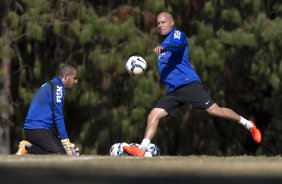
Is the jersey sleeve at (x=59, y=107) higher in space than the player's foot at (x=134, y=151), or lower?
higher

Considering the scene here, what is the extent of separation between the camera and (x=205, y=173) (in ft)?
24.1

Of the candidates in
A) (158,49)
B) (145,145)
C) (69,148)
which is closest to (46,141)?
(69,148)

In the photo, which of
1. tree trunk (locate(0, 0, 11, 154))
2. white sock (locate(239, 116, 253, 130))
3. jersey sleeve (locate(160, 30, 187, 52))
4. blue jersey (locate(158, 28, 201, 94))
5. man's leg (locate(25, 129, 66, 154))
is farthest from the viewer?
tree trunk (locate(0, 0, 11, 154))

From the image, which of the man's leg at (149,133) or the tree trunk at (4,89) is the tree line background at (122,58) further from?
the man's leg at (149,133)

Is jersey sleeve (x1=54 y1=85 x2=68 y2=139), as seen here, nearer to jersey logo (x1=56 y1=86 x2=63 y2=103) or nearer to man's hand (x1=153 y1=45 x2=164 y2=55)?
jersey logo (x1=56 y1=86 x2=63 y2=103)

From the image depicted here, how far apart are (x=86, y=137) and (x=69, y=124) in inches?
19.4

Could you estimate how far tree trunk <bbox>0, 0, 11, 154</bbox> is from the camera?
57.3 feet

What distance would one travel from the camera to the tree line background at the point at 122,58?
17078 mm

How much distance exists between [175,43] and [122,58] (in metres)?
6.77

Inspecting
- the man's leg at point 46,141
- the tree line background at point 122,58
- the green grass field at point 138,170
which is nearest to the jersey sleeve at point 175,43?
the green grass field at point 138,170

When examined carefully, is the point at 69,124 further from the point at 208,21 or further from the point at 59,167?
the point at 59,167

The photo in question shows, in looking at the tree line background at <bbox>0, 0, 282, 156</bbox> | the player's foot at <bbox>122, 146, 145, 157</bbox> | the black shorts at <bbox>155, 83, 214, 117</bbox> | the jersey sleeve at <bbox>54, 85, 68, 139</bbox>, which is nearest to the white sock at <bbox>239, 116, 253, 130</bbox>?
the black shorts at <bbox>155, 83, 214, 117</bbox>

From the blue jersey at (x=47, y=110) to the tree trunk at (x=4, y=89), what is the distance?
6023 mm

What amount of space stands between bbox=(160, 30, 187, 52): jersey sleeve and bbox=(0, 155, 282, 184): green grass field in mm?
1751
